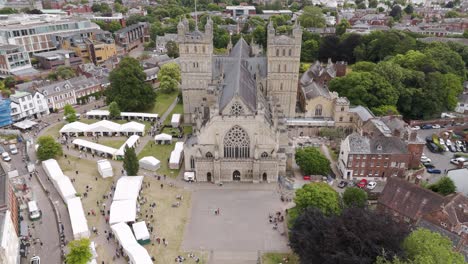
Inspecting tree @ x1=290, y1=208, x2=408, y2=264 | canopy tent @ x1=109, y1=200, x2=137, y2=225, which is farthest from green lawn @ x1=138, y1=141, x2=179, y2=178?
tree @ x1=290, y1=208, x2=408, y2=264

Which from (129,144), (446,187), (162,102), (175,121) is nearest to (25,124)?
(129,144)

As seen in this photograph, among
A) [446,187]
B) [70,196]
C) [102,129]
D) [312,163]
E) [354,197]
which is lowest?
[70,196]

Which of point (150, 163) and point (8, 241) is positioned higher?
point (8, 241)

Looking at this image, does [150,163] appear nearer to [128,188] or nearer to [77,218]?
[128,188]

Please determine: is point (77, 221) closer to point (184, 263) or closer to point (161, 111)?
point (184, 263)

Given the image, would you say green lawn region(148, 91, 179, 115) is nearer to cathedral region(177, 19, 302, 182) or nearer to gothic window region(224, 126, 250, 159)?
cathedral region(177, 19, 302, 182)

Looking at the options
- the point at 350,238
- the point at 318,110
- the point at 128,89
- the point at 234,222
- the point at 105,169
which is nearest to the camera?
the point at 350,238
